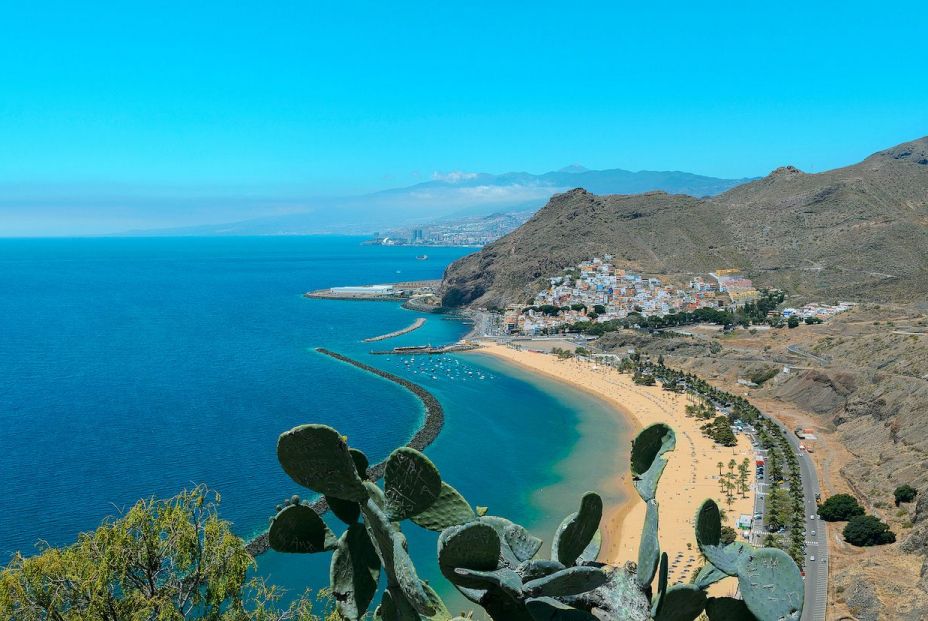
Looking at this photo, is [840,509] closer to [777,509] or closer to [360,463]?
[777,509]

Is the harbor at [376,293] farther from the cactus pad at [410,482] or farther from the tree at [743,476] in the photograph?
the cactus pad at [410,482]

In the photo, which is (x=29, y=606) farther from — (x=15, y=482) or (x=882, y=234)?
(x=882, y=234)

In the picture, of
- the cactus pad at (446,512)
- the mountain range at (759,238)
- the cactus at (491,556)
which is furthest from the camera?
the mountain range at (759,238)

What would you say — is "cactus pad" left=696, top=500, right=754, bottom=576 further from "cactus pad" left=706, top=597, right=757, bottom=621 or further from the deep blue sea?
the deep blue sea

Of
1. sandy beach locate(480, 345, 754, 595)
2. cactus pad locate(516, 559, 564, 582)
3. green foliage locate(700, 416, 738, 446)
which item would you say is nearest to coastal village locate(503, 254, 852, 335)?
sandy beach locate(480, 345, 754, 595)

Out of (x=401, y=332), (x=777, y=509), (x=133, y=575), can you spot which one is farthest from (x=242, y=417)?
(x=401, y=332)

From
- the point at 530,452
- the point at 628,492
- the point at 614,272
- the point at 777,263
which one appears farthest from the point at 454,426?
the point at 777,263

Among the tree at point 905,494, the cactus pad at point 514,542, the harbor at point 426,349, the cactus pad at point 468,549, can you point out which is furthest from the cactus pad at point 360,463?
the harbor at point 426,349
